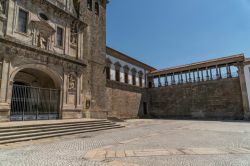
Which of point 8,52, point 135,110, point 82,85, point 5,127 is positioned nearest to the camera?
point 5,127

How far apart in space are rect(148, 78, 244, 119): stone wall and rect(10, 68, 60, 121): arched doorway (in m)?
17.7

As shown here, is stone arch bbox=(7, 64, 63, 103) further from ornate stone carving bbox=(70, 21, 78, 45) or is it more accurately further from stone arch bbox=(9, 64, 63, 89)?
ornate stone carving bbox=(70, 21, 78, 45)

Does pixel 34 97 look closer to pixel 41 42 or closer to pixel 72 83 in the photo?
pixel 72 83

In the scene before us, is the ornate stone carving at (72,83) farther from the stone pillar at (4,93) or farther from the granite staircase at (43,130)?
→ the stone pillar at (4,93)

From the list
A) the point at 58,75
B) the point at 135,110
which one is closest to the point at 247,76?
the point at 135,110

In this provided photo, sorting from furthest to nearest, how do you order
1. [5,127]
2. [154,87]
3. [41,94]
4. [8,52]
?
→ [154,87] → [41,94] → [8,52] → [5,127]

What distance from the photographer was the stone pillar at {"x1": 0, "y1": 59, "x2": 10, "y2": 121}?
30.9 ft

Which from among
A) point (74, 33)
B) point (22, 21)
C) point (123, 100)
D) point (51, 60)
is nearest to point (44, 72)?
point (51, 60)

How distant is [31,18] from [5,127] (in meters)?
7.51

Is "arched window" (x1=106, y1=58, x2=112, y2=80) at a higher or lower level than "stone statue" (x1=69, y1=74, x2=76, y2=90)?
higher

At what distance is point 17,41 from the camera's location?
10523mm

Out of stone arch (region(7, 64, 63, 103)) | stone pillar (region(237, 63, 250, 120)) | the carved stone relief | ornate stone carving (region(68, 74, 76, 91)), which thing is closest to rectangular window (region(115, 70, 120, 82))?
ornate stone carving (region(68, 74, 76, 91))

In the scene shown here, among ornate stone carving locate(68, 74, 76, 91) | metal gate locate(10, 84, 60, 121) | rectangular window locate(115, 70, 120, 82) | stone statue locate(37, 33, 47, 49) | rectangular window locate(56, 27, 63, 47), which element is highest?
rectangular window locate(56, 27, 63, 47)

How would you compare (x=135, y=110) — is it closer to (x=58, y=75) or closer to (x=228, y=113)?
(x=228, y=113)
